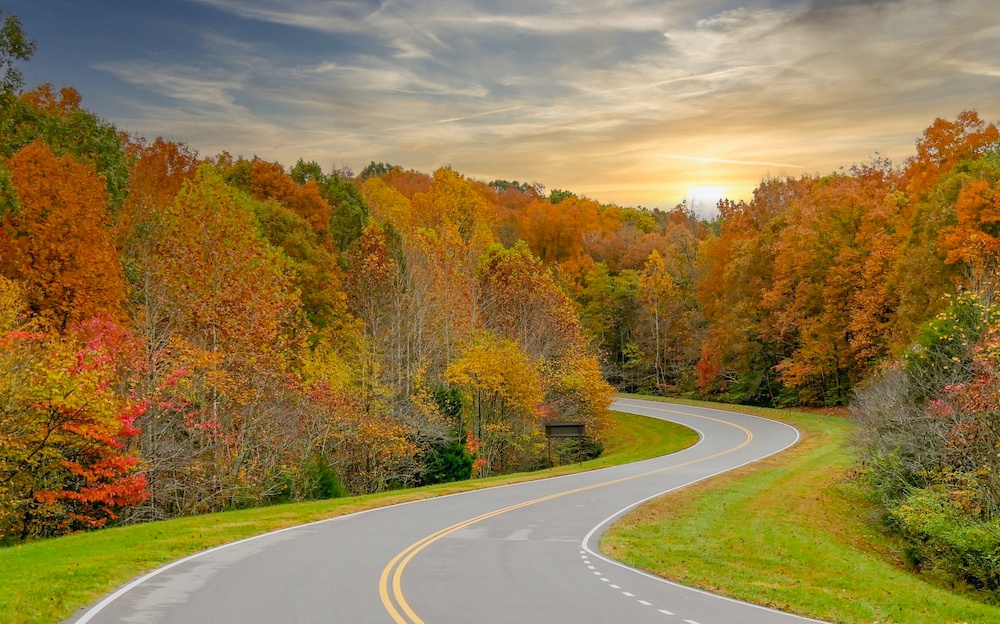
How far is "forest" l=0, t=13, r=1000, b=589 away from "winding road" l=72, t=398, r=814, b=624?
29.1 ft

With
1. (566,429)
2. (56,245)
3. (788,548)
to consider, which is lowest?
(788,548)

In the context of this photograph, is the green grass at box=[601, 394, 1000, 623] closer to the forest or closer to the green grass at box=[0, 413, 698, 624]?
the forest

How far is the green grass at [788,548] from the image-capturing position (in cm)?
1512

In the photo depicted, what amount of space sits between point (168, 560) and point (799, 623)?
12.2 meters

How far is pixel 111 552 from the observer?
1745 centimetres

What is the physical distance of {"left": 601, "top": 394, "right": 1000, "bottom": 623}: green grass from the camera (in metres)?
15.1

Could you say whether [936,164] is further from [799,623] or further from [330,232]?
[799,623]

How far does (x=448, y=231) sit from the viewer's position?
59.4 m

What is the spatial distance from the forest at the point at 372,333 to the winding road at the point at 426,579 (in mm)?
8870

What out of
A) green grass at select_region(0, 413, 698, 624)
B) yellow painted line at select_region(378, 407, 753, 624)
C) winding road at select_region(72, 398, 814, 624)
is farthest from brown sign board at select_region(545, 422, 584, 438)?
winding road at select_region(72, 398, 814, 624)

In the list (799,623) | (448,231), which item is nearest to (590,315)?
(448,231)

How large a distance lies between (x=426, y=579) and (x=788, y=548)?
11.1 metres

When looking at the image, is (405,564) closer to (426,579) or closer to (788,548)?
(426,579)

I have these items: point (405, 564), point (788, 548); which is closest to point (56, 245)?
point (405, 564)
